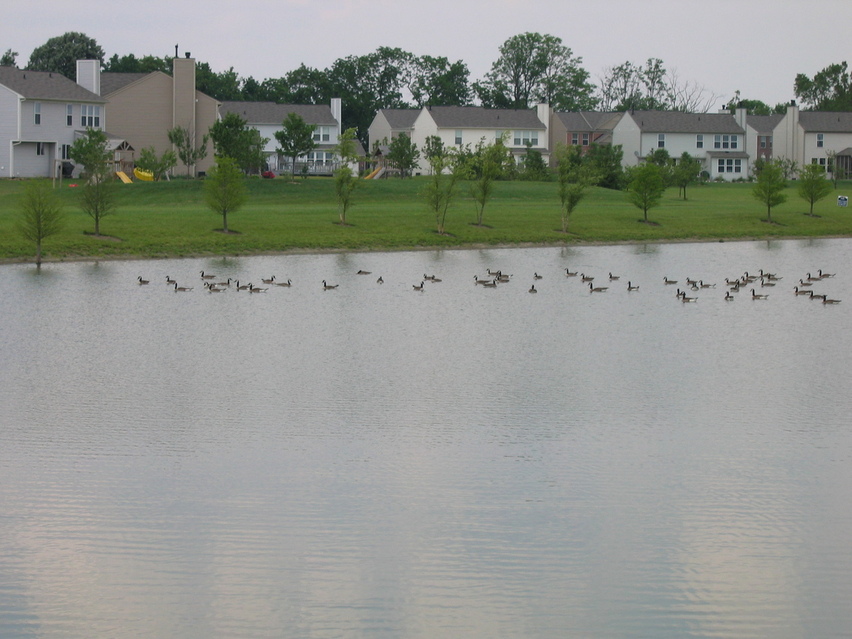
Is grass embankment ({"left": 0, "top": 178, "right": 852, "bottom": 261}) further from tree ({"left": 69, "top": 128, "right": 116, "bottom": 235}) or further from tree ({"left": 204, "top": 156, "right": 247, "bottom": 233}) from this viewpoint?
tree ({"left": 204, "top": 156, "right": 247, "bottom": 233})

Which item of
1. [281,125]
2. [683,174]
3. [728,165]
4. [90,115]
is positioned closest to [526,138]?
[728,165]

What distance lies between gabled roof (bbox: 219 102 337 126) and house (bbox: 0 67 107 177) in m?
24.8

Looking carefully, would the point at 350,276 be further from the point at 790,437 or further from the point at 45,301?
the point at 790,437

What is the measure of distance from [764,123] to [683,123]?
11774mm

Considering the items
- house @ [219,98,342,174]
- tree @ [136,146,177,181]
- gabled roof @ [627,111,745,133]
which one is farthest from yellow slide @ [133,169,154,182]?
gabled roof @ [627,111,745,133]

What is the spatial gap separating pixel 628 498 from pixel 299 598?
5707 mm

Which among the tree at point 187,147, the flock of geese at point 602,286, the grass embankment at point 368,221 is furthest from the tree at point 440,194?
the tree at point 187,147

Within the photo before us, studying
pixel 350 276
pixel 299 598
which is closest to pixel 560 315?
pixel 350 276

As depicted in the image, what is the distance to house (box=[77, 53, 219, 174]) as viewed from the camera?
9344cm

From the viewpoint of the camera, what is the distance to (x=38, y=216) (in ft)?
166

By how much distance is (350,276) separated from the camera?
4884cm

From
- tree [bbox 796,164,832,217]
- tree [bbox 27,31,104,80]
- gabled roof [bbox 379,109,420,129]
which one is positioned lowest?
tree [bbox 796,164,832,217]

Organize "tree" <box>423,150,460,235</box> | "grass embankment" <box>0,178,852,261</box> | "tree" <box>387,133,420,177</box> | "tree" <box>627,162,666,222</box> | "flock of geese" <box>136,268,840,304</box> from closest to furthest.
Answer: "flock of geese" <box>136,268,840,304</box> → "grass embankment" <box>0,178,852,261</box> → "tree" <box>423,150,460,235</box> → "tree" <box>627,162,666,222</box> → "tree" <box>387,133,420,177</box>

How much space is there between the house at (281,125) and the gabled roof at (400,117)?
783 cm
